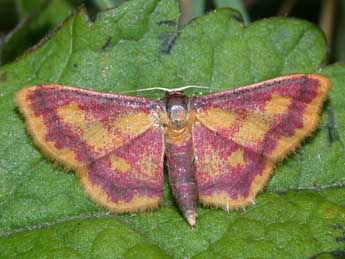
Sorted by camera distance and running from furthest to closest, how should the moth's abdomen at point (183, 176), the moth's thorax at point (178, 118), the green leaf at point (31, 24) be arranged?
1. the green leaf at point (31, 24)
2. the moth's thorax at point (178, 118)
3. the moth's abdomen at point (183, 176)

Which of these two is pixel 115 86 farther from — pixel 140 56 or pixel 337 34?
pixel 337 34

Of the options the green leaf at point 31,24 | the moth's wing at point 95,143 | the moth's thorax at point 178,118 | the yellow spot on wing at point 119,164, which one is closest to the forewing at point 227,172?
the moth's thorax at point 178,118

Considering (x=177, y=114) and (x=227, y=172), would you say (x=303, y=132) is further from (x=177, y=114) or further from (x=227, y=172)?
(x=177, y=114)

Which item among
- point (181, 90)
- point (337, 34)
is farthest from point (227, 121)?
point (337, 34)

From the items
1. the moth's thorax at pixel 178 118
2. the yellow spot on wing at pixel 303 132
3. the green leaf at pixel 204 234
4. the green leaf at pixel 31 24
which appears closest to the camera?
the green leaf at pixel 204 234

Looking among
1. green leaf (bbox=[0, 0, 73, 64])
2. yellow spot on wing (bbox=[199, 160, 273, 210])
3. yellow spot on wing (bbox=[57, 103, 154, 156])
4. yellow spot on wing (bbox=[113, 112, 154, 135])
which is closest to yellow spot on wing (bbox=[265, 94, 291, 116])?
yellow spot on wing (bbox=[199, 160, 273, 210])

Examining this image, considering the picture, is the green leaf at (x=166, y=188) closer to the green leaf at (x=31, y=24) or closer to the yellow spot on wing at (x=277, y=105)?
the yellow spot on wing at (x=277, y=105)
